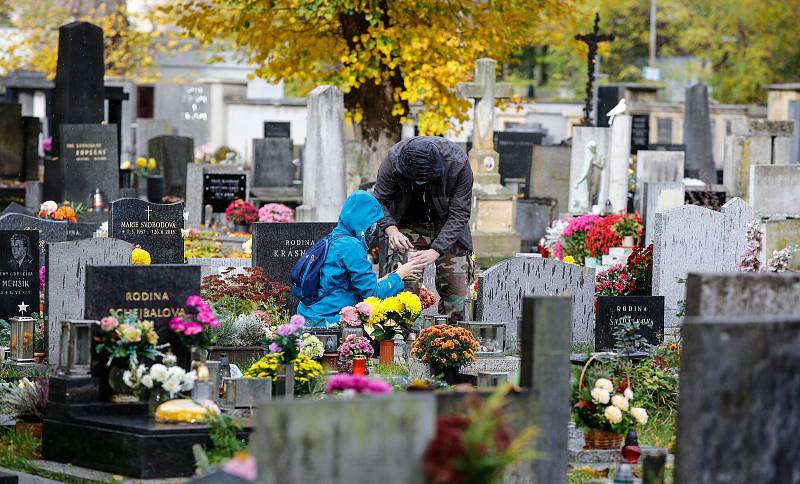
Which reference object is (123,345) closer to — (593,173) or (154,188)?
(593,173)

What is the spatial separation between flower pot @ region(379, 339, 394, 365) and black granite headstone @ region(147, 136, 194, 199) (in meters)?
16.3

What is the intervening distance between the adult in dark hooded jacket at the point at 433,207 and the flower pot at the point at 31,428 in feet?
12.6

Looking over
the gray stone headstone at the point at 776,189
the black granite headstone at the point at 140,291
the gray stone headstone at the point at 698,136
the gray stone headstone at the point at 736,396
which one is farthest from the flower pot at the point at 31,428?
the gray stone headstone at the point at 698,136

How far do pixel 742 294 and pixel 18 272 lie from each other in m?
7.47

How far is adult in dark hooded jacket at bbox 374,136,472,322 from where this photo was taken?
39.9 feet

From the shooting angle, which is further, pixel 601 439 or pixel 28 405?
pixel 28 405

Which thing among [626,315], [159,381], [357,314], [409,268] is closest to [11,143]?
[409,268]

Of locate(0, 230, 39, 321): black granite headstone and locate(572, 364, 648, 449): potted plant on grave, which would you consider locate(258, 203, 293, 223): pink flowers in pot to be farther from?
locate(572, 364, 648, 449): potted plant on grave

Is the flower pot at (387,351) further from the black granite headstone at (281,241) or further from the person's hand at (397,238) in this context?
the black granite headstone at (281,241)

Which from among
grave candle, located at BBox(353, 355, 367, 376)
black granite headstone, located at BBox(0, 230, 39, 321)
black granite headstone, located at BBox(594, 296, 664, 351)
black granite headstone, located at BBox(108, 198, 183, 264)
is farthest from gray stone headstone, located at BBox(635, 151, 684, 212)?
grave candle, located at BBox(353, 355, 367, 376)

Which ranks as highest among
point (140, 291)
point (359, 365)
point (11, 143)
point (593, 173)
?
point (11, 143)

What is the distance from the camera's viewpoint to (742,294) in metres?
6.98

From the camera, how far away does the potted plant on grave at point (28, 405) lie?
9086 mm

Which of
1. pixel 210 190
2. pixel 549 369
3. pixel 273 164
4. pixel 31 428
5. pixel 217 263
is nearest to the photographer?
pixel 549 369
